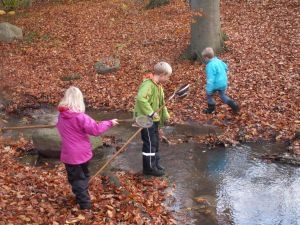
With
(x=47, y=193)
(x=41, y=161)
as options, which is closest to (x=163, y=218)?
(x=47, y=193)

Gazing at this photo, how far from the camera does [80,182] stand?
5867 mm

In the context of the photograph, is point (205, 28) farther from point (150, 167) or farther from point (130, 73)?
point (150, 167)

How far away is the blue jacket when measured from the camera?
10.3 m

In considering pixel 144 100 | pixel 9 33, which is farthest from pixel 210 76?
pixel 9 33

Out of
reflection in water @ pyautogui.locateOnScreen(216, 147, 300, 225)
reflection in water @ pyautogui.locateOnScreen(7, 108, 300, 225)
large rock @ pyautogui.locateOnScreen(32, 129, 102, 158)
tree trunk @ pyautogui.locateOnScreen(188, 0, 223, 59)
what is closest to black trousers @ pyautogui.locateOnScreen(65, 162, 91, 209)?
reflection in water @ pyautogui.locateOnScreen(7, 108, 300, 225)

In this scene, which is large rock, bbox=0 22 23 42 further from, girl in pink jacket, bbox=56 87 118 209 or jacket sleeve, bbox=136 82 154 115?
girl in pink jacket, bbox=56 87 118 209

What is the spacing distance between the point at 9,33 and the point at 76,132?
1650 centimetres

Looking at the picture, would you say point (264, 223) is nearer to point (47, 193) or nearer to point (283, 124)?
point (47, 193)

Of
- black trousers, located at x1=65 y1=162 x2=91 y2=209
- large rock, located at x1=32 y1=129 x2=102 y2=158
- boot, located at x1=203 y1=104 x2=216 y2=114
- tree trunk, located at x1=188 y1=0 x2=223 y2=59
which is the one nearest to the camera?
black trousers, located at x1=65 y1=162 x2=91 y2=209

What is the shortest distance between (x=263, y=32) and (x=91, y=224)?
1270cm

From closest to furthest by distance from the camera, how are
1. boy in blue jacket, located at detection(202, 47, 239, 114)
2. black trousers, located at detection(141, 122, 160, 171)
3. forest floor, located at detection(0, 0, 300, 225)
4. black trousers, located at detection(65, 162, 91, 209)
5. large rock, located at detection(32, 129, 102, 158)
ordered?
1. black trousers, located at detection(65, 162, 91, 209)
2. forest floor, located at detection(0, 0, 300, 225)
3. black trousers, located at detection(141, 122, 160, 171)
4. large rock, located at detection(32, 129, 102, 158)
5. boy in blue jacket, located at detection(202, 47, 239, 114)

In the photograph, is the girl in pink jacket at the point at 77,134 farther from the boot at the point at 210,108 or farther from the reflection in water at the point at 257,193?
the boot at the point at 210,108

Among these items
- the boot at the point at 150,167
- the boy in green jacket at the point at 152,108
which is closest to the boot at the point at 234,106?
the boy in green jacket at the point at 152,108

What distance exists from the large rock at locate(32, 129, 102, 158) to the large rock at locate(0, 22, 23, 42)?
12.9 metres
